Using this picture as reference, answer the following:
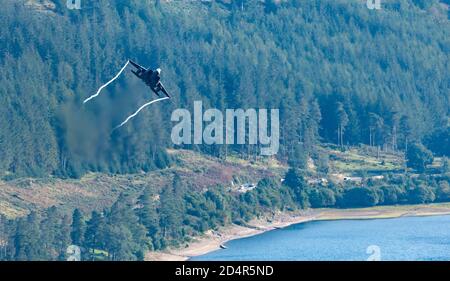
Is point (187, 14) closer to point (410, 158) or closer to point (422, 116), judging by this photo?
point (422, 116)

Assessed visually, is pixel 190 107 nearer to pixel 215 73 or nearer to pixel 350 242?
pixel 215 73
